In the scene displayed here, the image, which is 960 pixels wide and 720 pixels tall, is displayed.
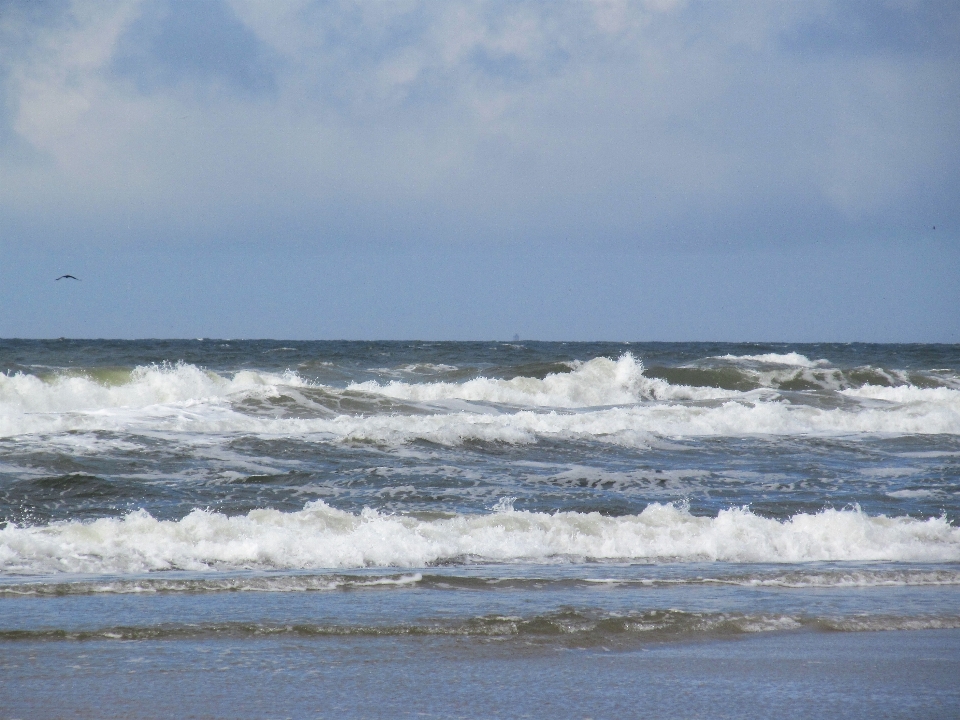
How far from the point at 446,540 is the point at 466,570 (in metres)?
0.81

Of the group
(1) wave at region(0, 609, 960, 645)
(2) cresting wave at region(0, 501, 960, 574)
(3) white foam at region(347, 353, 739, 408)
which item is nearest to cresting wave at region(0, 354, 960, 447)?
(3) white foam at region(347, 353, 739, 408)

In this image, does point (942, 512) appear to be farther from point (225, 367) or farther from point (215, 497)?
point (225, 367)

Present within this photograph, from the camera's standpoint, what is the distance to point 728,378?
31641 millimetres

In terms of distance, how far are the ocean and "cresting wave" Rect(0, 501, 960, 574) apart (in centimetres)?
2

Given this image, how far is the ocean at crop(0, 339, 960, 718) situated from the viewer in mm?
3959

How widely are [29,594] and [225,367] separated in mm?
31496

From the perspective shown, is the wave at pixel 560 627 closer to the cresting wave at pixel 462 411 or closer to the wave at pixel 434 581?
the wave at pixel 434 581

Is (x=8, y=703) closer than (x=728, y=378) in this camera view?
Yes

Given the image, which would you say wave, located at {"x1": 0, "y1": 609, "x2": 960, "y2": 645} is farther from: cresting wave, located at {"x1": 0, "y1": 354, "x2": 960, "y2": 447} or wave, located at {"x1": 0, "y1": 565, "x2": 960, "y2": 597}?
cresting wave, located at {"x1": 0, "y1": 354, "x2": 960, "y2": 447}

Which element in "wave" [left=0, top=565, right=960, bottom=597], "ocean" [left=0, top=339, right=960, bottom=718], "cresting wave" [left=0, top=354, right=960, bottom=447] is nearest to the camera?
"ocean" [left=0, top=339, right=960, bottom=718]

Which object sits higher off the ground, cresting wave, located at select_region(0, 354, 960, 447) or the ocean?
cresting wave, located at select_region(0, 354, 960, 447)

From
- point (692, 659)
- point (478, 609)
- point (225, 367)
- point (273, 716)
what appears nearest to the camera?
point (273, 716)

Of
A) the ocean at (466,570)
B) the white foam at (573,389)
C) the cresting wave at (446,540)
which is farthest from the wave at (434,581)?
the white foam at (573,389)

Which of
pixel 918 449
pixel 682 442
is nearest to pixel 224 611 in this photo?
pixel 682 442
